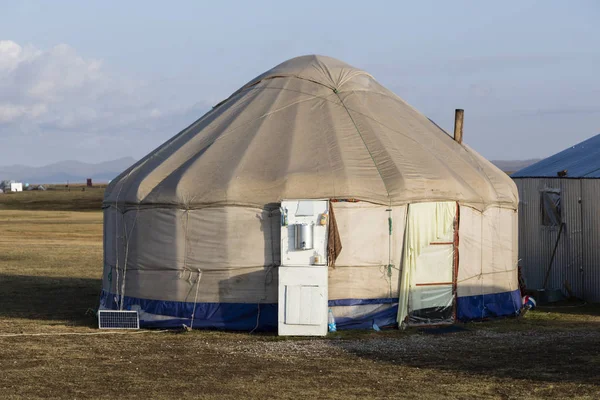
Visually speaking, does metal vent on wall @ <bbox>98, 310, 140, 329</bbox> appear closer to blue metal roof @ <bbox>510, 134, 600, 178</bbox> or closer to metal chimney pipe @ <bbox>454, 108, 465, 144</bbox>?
metal chimney pipe @ <bbox>454, 108, 465, 144</bbox>

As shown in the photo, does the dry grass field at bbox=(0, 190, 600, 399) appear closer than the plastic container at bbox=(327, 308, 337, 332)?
Yes

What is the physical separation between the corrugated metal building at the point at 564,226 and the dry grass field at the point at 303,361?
1.19 meters

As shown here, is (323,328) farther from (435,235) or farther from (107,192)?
(107,192)

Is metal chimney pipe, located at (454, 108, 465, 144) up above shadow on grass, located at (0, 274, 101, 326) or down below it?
above

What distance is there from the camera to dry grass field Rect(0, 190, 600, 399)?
9.45m

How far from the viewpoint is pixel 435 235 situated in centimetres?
1404

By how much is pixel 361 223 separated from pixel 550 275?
247 inches

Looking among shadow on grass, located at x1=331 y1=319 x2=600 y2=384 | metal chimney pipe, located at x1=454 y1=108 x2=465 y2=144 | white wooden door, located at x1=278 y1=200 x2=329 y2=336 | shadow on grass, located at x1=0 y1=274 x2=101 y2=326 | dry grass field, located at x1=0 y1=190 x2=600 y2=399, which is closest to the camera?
dry grass field, located at x1=0 y1=190 x2=600 y2=399

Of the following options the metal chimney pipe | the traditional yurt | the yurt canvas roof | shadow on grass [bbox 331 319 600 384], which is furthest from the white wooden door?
the metal chimney pipe

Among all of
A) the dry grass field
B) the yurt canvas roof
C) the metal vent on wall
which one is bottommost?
the dry grass field

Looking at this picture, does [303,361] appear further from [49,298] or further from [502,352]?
[49,298]

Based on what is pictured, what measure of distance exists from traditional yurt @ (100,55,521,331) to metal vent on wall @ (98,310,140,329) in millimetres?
177

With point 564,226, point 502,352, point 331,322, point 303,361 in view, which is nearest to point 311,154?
point 331,322

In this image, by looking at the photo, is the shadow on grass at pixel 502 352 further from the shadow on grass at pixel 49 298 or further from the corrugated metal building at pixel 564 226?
the shadow on grass at pixel 49 298
